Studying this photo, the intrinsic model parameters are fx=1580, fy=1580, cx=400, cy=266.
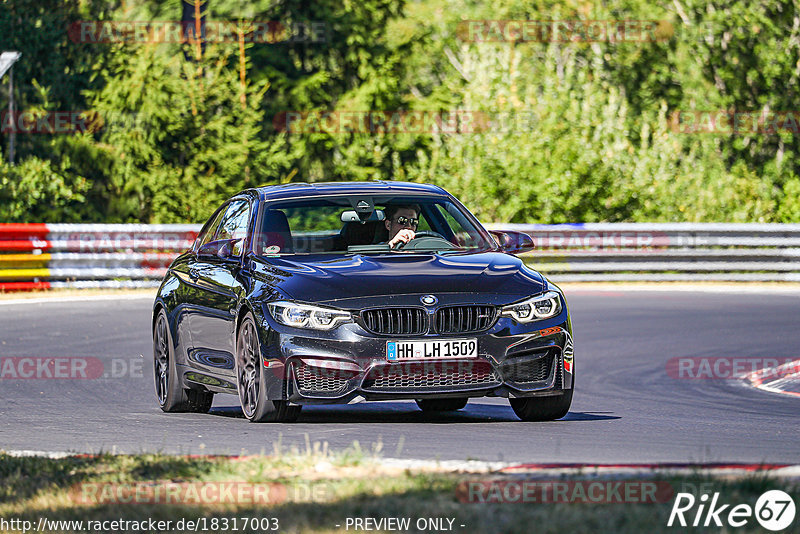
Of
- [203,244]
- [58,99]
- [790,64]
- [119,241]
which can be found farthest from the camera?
[790,64]

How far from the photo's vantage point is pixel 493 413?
37.4ft

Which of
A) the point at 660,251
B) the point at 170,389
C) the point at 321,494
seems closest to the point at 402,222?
the point at 170,389

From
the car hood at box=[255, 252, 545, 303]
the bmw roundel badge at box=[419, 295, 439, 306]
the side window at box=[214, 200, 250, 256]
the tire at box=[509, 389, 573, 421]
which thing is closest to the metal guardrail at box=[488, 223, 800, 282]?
the side window at box=[214, 200, 250, 256]

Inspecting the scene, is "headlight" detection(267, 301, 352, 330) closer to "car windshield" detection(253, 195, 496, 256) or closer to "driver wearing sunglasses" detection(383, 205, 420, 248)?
"car windshield" detection(253, 195, 496, 256)

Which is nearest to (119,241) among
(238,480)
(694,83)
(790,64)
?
(238,480)

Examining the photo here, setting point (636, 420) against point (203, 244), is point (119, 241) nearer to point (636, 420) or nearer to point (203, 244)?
point (203, 244)

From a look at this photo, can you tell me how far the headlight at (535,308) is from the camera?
31.9 ft

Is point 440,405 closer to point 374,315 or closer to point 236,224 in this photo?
point 236,224

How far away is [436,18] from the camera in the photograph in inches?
2315

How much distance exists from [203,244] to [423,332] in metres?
3.01

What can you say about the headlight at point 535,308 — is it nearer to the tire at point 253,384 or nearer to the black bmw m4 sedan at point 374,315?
the black bmw m4 sedan at point 374,315

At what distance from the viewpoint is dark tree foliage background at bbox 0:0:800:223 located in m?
33.1

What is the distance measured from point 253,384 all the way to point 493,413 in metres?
2.13

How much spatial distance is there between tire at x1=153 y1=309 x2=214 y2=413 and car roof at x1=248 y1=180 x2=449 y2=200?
4.35 feet
